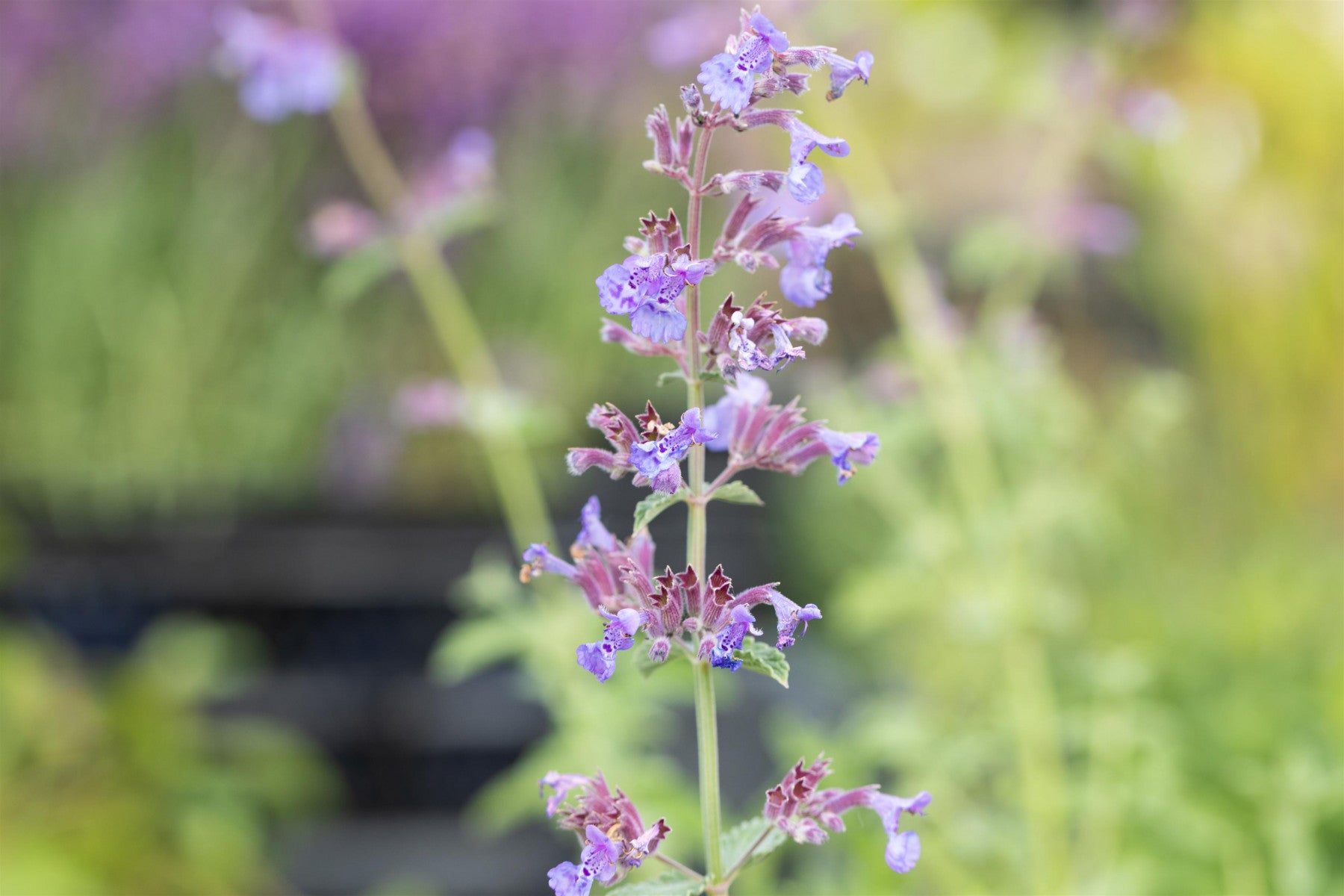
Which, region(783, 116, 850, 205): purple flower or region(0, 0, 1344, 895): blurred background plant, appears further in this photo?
region(0, 0, 1344, 895): blurred background plant

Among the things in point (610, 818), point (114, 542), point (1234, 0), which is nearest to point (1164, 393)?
point (610, 818)

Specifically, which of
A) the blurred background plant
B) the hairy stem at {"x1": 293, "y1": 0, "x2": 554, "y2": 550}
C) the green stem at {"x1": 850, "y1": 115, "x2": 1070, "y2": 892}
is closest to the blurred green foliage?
the blurred background plant

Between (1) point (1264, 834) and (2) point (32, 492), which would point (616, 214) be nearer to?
(2) point (32, 492)

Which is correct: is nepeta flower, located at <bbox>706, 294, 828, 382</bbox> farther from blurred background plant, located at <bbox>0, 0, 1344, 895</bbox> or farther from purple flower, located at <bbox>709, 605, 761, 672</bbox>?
blurred background plant, located at <bbox>0, 0, 1344, 895</bbox>

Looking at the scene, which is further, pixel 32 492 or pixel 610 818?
pixel 32 492

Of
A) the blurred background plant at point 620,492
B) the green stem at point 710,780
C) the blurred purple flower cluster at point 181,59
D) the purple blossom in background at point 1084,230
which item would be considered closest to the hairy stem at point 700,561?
the green stem at point 710,780

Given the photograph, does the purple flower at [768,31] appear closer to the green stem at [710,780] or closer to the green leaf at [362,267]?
the green stem at [710,780]
